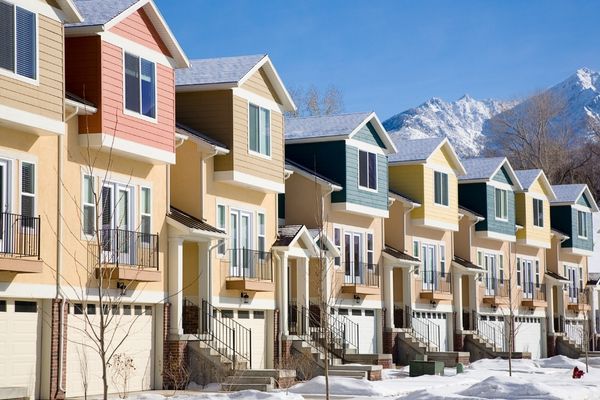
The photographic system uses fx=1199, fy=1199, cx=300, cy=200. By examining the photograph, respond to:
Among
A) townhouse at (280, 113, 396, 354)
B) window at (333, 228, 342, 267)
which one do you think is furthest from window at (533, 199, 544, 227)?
window at (333, 228, 342, 267)

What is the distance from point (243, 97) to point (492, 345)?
2279cm

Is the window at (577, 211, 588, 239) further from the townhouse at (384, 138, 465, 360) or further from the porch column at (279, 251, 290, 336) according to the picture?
the porch column at (279, 251, 290, 336)

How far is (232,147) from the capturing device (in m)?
Result: 36.2

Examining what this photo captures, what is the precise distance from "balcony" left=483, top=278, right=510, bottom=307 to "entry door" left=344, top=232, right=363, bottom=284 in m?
13.2

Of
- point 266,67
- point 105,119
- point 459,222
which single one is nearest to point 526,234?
point 459,222

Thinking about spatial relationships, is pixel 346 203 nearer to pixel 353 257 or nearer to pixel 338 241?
pixel 338 241

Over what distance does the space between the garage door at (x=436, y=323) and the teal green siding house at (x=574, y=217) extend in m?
17.6

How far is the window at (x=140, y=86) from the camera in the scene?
101 ft

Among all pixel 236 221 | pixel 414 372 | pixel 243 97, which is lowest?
pixel 414 372

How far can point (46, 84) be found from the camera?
2705 centimetres

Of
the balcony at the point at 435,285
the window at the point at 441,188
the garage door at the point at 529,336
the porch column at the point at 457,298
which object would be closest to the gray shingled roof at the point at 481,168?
the window at the point at 441,188

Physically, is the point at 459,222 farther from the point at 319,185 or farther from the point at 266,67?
the point at 266,67

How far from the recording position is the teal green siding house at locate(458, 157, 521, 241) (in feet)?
189

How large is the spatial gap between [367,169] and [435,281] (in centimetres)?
930
